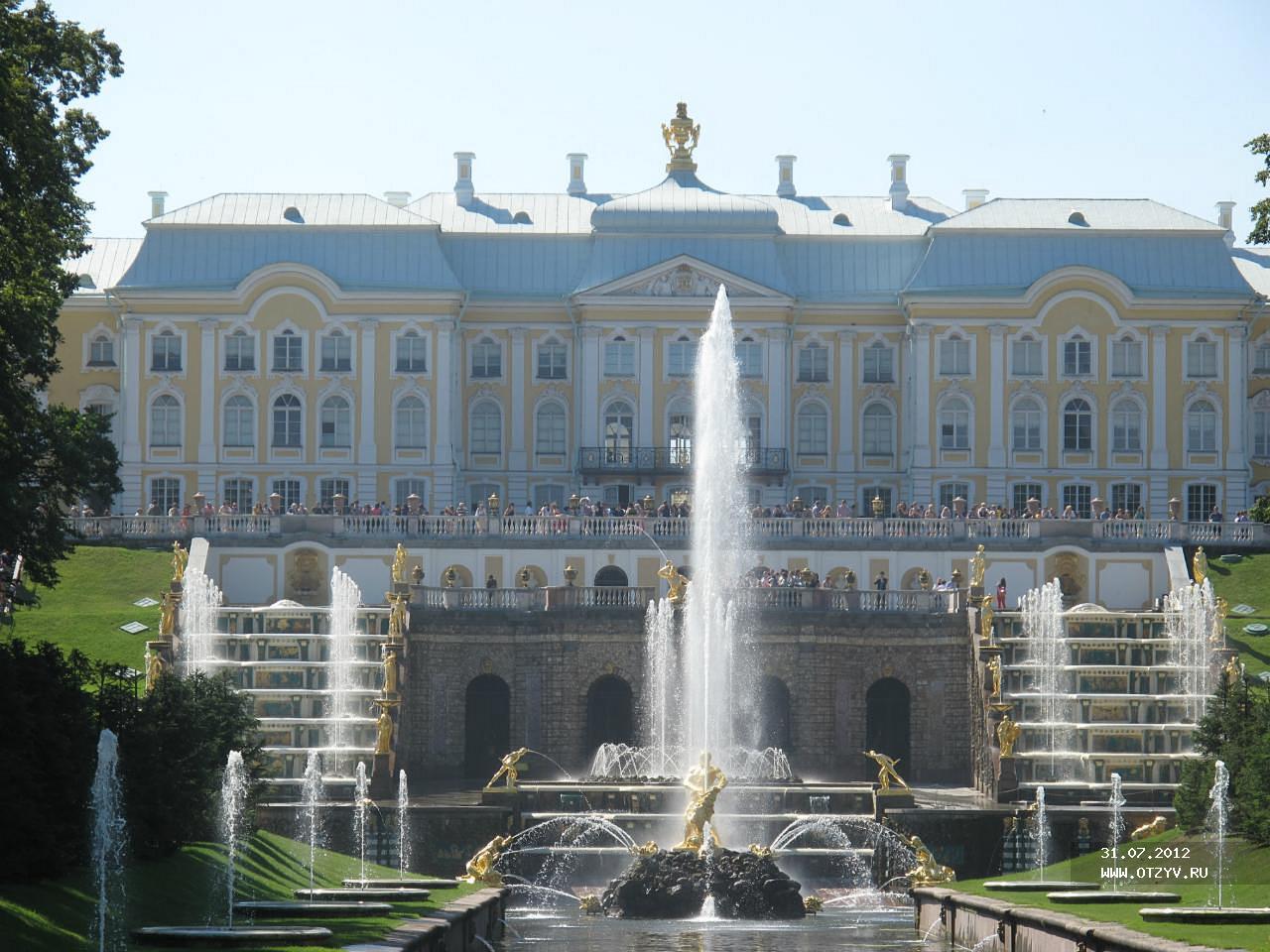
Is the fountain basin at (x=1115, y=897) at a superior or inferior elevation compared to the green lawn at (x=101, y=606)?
inferior

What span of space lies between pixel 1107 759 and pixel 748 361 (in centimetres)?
3374

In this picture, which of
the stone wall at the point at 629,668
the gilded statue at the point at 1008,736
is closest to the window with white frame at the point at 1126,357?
the stone wall at the point at 629,668

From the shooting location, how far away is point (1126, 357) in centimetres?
8812

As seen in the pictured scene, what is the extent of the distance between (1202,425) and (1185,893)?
177 feet

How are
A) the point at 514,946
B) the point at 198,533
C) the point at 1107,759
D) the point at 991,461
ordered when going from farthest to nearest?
1. the point at 991,461
2. the point at 198,533
3. the point at 1107,759
4. the point at 514,946

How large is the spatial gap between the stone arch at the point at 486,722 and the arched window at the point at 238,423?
25.4 m

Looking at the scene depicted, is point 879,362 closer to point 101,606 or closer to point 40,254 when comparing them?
point 101,606

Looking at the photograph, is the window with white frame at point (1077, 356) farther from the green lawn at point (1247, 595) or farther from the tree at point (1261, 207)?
the tree at point (1261, 207)

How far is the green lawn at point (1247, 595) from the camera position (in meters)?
63.6

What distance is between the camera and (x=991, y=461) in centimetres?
8756

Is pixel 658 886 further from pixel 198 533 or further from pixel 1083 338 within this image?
pixel 1083 338

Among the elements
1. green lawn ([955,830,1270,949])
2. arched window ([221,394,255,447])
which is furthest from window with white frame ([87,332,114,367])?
green lawn ([955,830,1270,949])

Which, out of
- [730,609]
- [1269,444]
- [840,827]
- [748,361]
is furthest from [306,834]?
[1269,444]

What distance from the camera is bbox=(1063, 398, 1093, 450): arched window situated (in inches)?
3460
